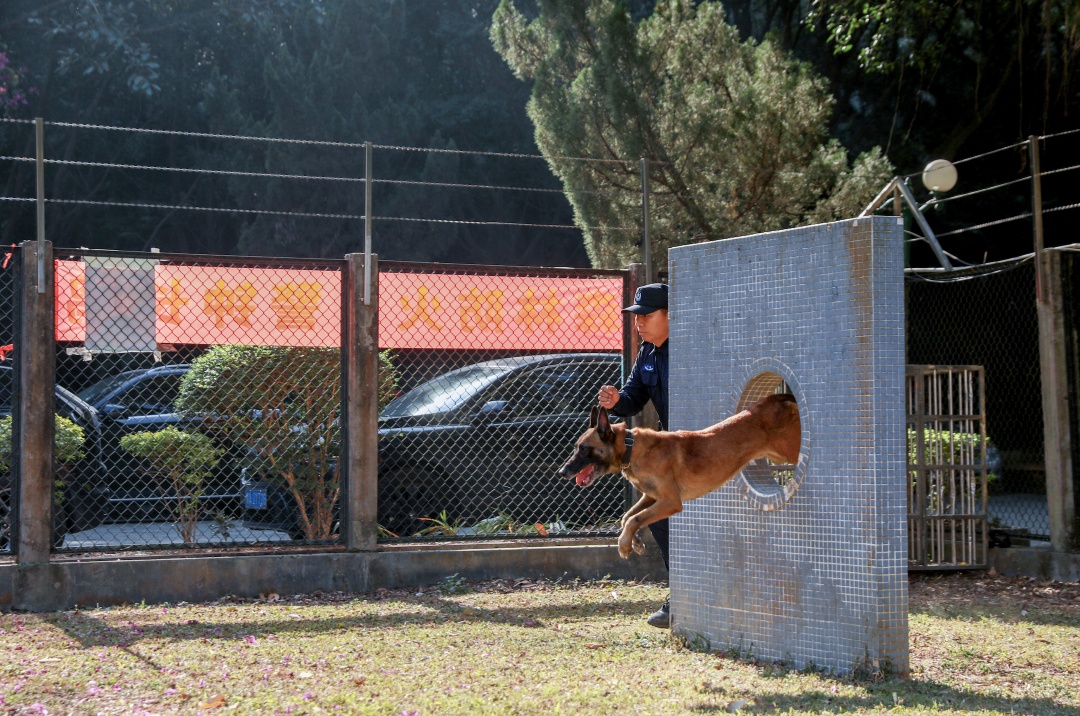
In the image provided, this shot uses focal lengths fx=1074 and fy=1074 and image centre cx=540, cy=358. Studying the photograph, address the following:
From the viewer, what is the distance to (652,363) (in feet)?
21.2

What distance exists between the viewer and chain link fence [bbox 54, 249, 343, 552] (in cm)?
727

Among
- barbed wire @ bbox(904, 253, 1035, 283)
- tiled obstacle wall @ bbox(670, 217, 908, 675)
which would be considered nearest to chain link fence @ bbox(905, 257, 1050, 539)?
barbed wire @ bbox(904, 253, 1035, 283)

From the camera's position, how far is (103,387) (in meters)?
10.2

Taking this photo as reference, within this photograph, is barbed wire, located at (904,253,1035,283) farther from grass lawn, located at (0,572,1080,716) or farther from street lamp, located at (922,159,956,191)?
grass lawn, located at (0,572,1080,716)

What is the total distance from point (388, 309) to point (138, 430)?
3253mm

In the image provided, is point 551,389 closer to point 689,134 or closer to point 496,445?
point 496,445

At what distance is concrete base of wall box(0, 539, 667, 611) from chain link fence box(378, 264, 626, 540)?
0.93ft

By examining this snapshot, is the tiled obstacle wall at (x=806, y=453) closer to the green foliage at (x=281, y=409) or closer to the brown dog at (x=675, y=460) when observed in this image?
the brown dog at (x=675, y=460)

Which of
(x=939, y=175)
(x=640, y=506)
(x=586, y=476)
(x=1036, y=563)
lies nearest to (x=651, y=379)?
(x=640, y=506)

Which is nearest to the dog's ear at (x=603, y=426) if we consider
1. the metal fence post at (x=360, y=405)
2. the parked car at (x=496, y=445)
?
the metal fence post at (x=360, y=405)

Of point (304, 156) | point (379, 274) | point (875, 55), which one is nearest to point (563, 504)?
point (379, 274)

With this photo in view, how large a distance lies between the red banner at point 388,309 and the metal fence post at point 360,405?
0.44ft

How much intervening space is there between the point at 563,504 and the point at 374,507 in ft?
6.37

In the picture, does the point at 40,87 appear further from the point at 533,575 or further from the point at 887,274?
the point at 887,274
